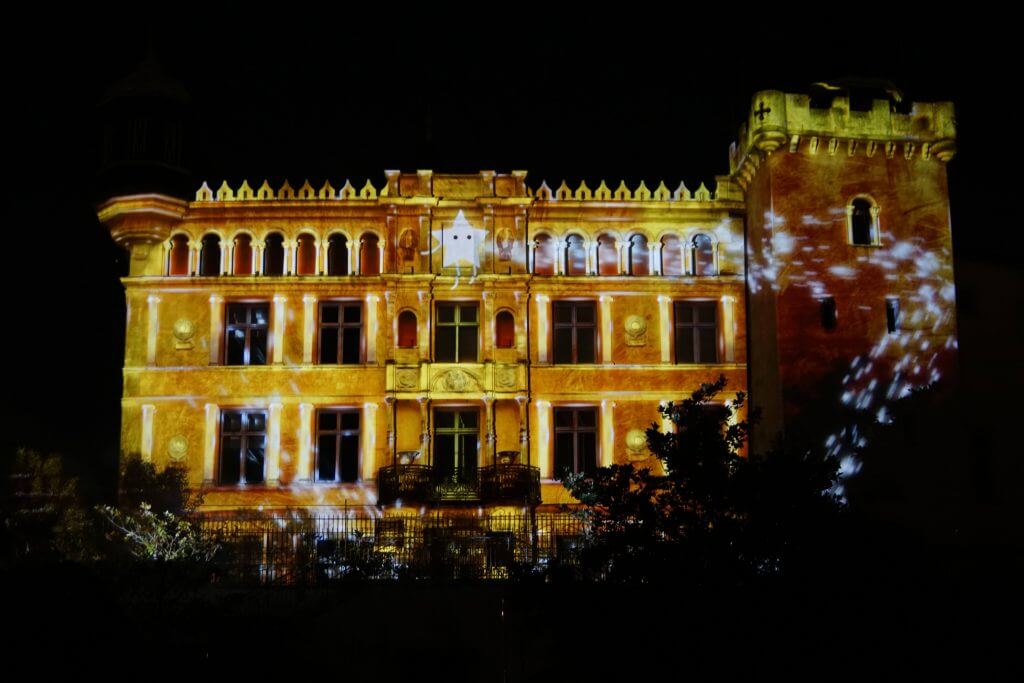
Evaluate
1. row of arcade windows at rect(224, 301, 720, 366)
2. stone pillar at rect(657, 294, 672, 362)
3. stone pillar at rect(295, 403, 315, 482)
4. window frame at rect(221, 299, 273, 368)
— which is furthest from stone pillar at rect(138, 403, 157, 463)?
stone pillar at rect(657, 294, 672, 362)

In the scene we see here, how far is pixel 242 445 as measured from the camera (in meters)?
31.8

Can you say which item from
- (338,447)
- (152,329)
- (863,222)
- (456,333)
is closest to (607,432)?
(456,333)

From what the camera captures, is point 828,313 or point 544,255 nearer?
point 828,313

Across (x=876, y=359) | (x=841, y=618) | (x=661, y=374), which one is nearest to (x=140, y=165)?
(x=661, y=374)

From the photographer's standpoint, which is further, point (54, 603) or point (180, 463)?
point (180, 463)

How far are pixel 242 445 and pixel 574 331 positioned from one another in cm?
1035

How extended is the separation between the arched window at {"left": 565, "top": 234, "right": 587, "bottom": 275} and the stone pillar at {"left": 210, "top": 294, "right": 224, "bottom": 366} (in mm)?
10403

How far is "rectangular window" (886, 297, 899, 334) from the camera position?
3142 centimetres

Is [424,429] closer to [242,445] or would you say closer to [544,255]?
[242,445]

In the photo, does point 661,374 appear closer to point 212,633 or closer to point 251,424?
point 251,424

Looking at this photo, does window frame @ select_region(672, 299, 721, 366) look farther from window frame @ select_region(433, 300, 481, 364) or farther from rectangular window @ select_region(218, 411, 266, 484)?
rectangular window @ select_region(218, 411, 266, 484)

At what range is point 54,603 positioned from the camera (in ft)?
51.7

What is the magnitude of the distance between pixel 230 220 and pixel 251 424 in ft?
20.3

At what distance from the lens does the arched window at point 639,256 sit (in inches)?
1304
